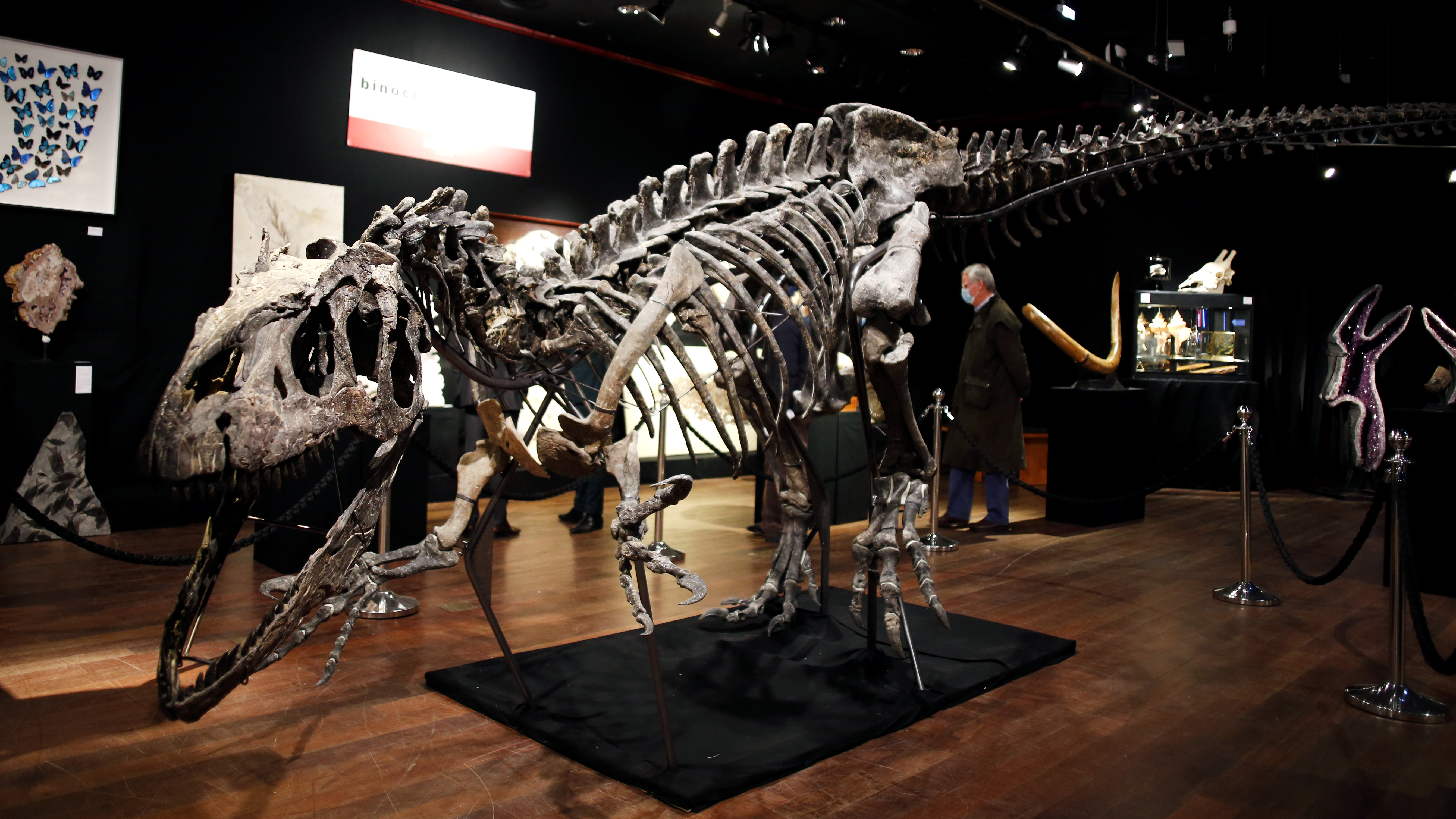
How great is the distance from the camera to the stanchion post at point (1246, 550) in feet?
17.3

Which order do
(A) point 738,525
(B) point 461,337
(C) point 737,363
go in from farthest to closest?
(A) point 738,525
(C) point 737,363
(B) point 461,337

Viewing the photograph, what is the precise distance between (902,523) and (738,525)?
357 cm

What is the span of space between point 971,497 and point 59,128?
6922 mm

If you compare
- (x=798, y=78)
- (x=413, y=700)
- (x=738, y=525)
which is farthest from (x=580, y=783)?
(x=798, y=78)

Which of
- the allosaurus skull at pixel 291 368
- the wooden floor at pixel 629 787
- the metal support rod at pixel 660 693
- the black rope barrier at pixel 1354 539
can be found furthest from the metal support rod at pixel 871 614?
the allosaurus skull at pixel 291 368

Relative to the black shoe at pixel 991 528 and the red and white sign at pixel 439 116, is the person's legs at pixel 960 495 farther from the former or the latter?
the red and white sign at pixel 439 116

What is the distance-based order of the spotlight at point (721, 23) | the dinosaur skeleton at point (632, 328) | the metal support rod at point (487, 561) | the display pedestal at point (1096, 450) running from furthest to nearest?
1. the spotlight at point (721, 23)
2. the display pedestal at point (1096, 450)
3. the metal support rod at point (487, 561)
4. the dinosaur skeleton at point (632, 328)

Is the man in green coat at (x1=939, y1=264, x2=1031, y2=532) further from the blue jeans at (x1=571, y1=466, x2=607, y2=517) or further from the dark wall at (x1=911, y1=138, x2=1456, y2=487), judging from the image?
the dark wall at (x1=911, y1=138, x2=1456, y2=487)

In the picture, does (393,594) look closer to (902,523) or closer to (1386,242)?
(902,523)

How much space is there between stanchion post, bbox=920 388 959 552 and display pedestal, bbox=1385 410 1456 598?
8.59ft

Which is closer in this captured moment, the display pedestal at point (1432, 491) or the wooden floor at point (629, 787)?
the wooden floor at point (629, 787)

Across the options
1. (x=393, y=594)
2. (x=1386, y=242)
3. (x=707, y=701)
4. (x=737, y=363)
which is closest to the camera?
(x=707, y=701)

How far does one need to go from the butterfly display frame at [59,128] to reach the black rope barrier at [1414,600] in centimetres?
759

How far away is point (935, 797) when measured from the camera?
9.48 ft
